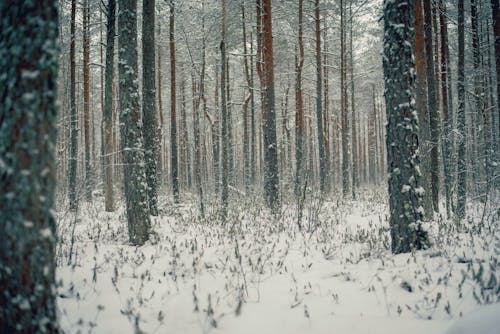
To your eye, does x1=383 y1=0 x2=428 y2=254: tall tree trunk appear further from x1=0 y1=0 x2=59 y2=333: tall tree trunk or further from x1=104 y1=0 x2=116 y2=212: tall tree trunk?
x1=104 y1=0 x2=116 y2=212: tall tree trunk

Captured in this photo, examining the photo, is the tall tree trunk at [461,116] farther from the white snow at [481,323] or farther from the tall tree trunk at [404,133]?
the white snow at [481,323]

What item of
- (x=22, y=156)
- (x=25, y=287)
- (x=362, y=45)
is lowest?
(x=25, y=287)

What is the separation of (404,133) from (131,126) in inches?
187

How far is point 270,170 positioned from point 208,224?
11.0ft

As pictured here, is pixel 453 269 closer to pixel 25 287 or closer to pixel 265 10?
pixel 25 287

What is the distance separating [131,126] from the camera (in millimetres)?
5871

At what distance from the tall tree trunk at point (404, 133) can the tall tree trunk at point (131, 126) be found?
4510 millimetres

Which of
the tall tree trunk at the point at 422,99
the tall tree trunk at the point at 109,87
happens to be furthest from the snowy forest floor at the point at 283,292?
the tall tree trunk at the point at 109,87

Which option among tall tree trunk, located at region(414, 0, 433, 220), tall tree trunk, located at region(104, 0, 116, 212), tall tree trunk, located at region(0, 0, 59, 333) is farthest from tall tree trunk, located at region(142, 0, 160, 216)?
tall tree trunk, located at region(414, 0, 433, 220)

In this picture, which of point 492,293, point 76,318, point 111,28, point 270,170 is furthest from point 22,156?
point 111,28

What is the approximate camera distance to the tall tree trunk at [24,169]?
1872 mm

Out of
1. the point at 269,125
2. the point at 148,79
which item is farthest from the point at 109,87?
the point at 269,125

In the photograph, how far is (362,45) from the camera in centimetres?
2353

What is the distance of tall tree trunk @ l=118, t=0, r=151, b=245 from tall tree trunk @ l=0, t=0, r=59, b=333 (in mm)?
3979
